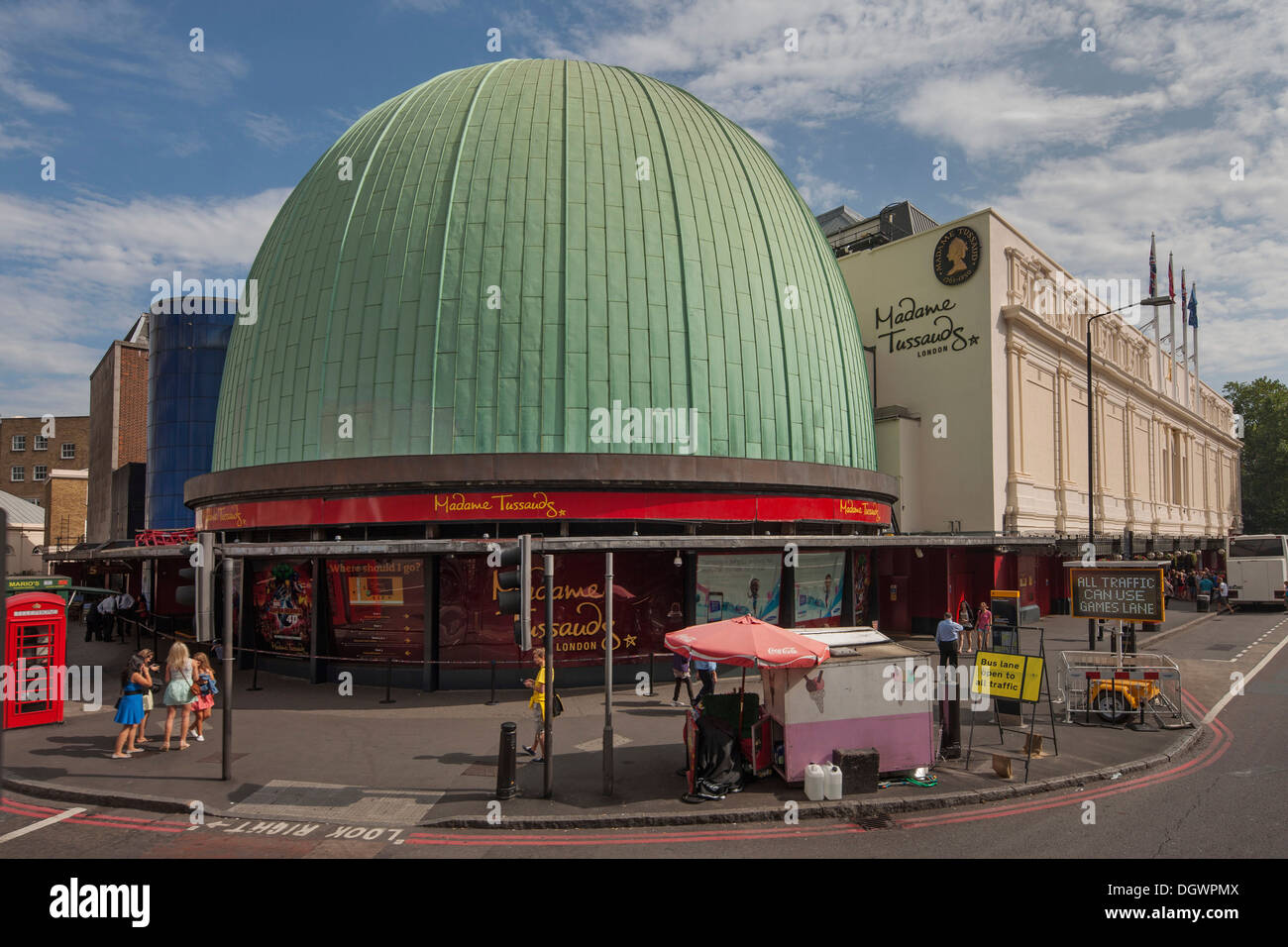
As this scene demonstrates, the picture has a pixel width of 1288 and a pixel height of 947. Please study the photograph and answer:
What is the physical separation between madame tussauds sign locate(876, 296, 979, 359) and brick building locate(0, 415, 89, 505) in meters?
85.5

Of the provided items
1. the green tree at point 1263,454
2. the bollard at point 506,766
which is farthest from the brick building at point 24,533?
the green tree at point 1263,454

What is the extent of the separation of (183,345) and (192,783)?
145 feet

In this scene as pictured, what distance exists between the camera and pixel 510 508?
773 inches

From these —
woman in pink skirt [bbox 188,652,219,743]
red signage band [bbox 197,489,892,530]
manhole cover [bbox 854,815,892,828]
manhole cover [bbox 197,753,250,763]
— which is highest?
Answer: red signage band [bbox 197,489,892,530]

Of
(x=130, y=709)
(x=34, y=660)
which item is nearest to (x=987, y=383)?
(x=130, y=709)

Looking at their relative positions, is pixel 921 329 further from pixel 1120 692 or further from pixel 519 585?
pixel 519 585

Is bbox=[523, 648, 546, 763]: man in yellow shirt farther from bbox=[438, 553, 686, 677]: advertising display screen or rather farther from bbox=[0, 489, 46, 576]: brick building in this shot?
bbox=[0, 489, 46, 576]: brick building

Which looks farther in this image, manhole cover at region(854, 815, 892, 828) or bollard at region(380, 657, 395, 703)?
bollard at region(380, 657, 395, 703)

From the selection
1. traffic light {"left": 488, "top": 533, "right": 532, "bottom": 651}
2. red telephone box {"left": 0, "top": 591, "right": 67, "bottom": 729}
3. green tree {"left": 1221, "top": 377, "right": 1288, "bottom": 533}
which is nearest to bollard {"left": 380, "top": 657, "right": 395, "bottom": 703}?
red telephone box {"left": 0, "top": 591, "right": 67, "bottom": 729}

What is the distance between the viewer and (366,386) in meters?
21.1

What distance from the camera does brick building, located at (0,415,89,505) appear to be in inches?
3401

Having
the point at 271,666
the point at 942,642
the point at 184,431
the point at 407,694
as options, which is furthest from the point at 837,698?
the point at 184,431

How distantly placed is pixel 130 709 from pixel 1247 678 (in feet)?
86.6
